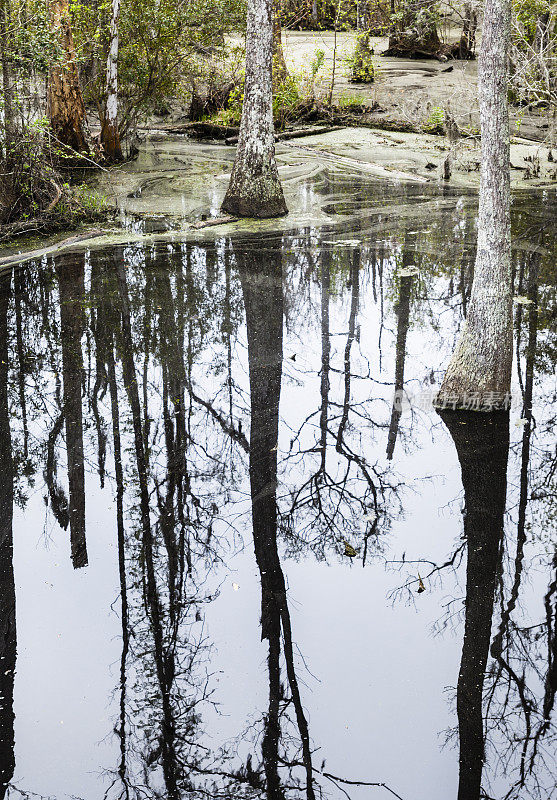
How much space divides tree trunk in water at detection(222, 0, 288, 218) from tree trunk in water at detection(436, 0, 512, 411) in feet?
22.4

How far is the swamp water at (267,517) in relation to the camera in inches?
149

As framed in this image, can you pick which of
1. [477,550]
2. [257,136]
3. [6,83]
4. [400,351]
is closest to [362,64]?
[257,136]

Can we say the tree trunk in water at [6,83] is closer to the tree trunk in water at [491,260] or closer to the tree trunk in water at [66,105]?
the tree trunk in water at [66,105]

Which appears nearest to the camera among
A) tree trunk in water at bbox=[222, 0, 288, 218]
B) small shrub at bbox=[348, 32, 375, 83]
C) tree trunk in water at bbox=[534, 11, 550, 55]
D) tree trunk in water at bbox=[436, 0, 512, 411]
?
tree trunk in water at bbox=[436, 0, 512, 411]

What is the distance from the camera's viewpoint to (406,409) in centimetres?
727

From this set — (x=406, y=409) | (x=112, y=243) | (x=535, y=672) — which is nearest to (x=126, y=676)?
(x=535, y=672)

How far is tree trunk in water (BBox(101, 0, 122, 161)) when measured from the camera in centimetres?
1569

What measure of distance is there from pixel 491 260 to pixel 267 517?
2.90 m

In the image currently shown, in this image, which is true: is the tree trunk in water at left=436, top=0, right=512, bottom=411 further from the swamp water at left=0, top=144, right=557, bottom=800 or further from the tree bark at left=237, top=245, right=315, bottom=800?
the tree bark at left=237, top=245, right=315, bottom=800

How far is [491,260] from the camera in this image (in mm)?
6715

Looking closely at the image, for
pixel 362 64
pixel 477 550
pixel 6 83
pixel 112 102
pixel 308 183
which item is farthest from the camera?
pixel 362 64

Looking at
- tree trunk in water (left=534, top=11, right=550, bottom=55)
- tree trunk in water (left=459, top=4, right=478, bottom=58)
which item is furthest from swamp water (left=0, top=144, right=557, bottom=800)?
tree trunk in water (left=459, top=4, right=478, bottom=58)

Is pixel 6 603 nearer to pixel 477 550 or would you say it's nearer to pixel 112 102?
pixel 477 550

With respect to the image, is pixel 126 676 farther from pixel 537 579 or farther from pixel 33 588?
pixel 537 579
